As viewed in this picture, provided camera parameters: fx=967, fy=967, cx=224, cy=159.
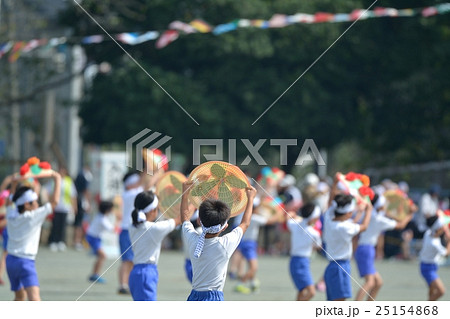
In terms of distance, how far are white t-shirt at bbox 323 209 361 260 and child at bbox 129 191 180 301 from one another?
1975 millimetres

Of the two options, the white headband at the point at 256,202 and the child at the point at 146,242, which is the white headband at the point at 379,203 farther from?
the child at the point at 146,242

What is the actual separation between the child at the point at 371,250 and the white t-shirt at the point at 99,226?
5.19 metres

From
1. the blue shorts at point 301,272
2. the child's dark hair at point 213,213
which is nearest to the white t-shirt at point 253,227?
the blue shorts at point 301,272

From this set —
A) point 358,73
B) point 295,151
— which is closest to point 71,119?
point 295,151

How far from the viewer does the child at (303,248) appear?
36.4 ft

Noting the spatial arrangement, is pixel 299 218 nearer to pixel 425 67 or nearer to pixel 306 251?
pixel 306 251

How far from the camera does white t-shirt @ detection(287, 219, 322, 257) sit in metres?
11.3

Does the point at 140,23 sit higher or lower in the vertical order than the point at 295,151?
higher

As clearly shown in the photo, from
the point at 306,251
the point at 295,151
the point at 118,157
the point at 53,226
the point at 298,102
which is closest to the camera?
the point at 306,251

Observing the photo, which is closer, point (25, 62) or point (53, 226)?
point (53, 226)

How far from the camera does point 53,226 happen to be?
21672 mm

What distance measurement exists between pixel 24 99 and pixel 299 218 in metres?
12.2

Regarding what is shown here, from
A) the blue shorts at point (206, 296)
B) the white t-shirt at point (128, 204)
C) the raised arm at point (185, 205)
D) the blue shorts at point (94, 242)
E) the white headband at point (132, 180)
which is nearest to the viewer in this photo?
the blue shorts at point (206, 296)

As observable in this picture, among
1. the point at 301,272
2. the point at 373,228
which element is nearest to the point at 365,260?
the point at 373,228
